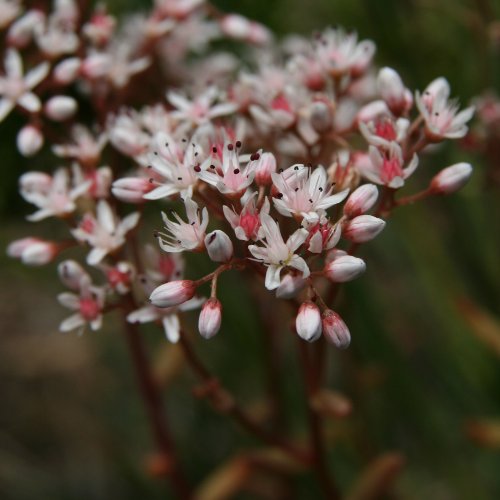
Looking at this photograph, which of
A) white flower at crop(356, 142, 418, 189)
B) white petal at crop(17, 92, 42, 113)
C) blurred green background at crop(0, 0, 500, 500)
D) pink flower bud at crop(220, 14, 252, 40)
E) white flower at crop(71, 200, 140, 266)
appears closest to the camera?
white flower at crop(356, 142, 418, 189)

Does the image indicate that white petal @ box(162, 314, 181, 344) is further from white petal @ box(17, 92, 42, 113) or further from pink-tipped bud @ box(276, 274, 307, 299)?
white petal @ box(17, 92, 42, 113)

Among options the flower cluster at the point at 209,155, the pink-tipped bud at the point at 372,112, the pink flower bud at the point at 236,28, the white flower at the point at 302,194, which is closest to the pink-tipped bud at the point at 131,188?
the flower cluster at the point at 209,155

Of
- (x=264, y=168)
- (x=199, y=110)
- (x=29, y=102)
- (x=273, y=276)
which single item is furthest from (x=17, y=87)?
(x=273, y=276)

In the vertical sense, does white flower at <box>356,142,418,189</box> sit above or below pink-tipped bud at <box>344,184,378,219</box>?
above

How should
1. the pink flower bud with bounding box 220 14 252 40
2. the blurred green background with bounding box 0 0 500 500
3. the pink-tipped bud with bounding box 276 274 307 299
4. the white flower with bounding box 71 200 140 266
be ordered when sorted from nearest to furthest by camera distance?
the pink-tipped bud with bounding box 276 274 307 299 → the white flower with bounding box 71 200 140 266 → the pink flower bud with bounding box 220 14 252 40 → the blurred green background with bounding box 0 0 500 500

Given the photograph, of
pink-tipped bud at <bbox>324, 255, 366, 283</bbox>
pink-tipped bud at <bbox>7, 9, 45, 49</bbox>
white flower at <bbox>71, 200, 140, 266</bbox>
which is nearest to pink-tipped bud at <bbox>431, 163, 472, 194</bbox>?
pink-tipped bud at <bbox>324, 255, 366, 283</bbox>

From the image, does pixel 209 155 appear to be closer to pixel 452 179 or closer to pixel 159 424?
pixel 452 179

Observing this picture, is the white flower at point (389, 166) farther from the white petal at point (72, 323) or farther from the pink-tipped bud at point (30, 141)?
the pink-tipped bud at point (30, 141)

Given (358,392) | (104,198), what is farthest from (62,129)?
(358,392)
